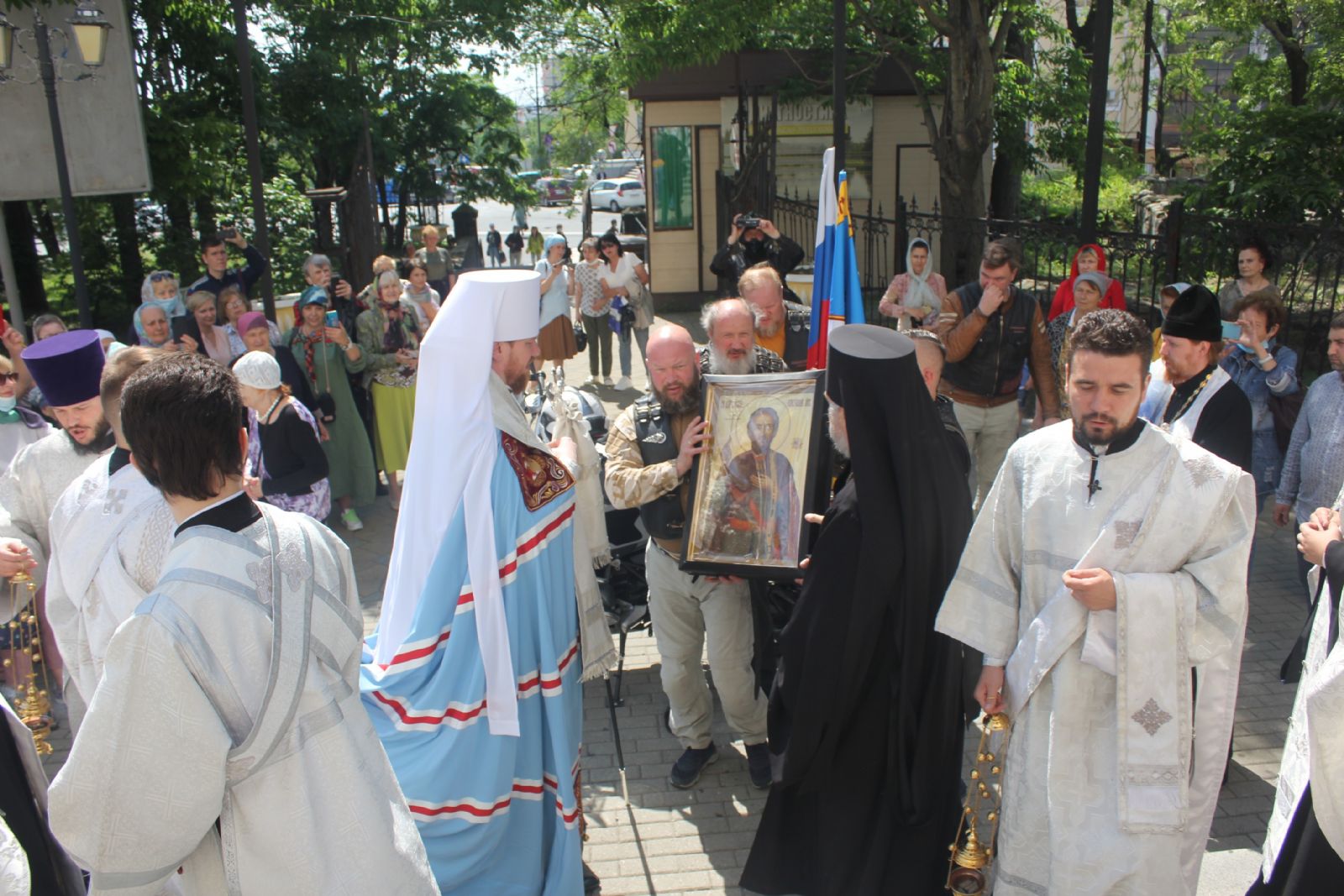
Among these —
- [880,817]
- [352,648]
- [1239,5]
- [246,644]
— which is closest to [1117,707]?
[880,817]

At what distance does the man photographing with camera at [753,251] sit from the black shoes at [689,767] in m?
5.36

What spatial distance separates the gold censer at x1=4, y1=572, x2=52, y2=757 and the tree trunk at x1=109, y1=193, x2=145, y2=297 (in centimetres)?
1026

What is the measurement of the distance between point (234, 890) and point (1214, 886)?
3.23 metres

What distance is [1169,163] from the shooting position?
797 inches

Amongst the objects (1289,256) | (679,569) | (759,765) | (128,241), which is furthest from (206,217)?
(759,765)

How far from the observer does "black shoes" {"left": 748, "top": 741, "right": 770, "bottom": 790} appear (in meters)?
4.55

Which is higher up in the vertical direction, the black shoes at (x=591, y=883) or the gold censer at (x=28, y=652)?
the gold censer at (x=28, y=652)

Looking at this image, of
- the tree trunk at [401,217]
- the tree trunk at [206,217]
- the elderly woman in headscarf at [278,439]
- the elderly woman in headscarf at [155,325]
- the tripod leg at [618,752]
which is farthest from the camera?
the tree trunk at [401,217]

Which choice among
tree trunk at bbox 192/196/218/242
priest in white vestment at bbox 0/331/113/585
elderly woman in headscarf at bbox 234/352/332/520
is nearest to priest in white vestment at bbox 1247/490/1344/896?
priest in white vestment at bbox 0/331/113/585

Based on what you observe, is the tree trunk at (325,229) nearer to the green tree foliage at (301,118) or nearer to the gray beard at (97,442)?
the green tree foliage at (301,118)

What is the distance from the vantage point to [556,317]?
36.6ft

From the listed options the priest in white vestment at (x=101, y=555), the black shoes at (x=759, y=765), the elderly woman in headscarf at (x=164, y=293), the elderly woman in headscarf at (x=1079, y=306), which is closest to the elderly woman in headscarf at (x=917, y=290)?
the elderly woman in headscarf at (x=1079, y=306)

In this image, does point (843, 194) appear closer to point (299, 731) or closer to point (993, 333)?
point (993, 333)

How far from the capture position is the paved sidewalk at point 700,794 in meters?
4.02
